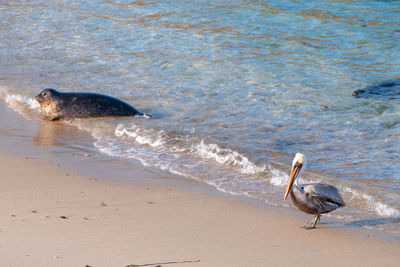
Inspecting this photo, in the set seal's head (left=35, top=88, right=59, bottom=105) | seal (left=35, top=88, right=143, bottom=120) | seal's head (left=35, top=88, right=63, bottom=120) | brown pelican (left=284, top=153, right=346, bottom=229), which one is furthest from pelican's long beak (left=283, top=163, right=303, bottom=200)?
seal's head (left=35, top=88, right=59, bottom=105)

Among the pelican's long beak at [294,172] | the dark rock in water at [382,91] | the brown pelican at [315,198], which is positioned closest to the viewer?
the brown pelican at [315,198]

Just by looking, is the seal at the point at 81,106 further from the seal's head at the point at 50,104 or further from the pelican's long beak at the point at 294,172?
the pelican's long beak at the point at 294,172

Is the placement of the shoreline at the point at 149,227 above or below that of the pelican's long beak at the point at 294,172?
below

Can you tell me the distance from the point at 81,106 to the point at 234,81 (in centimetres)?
275

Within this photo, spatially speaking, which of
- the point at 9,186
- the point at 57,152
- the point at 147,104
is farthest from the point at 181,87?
the point at 9,186

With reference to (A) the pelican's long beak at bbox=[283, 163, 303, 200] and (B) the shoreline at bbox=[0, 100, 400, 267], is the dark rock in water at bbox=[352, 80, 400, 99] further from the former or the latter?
(A) the pelican's long beak at bbox=[283, 163, 303, 200]

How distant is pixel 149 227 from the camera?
4332 millimetres

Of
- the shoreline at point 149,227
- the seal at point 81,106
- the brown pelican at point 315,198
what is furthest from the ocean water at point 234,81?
the shoreline at point 149,227

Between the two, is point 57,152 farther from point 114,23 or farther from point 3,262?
point 114,23

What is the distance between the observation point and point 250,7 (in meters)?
15.0

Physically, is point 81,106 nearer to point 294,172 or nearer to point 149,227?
point 149,227

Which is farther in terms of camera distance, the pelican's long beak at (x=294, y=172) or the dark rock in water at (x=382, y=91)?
the dark rock in water at (x=382, y=91)

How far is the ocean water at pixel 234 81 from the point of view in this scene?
6012 mm

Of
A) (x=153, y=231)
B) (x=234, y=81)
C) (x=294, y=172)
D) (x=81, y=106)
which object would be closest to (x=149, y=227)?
(x=153, y=231)
